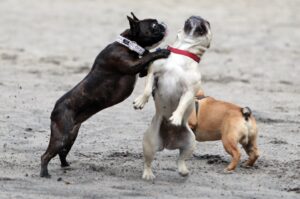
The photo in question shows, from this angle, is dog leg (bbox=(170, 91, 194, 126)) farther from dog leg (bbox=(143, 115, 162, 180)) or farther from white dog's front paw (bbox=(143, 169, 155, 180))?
white dog's front paw (bbox=(143, 169, 155, 180))

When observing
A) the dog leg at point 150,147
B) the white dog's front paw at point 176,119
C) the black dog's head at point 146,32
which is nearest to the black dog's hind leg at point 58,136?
the dog leg at point 150,147

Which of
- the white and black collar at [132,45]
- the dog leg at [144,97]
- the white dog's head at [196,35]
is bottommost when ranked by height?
the dog leg at [144,97]

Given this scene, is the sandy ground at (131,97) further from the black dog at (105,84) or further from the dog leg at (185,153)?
the black dog at (105,84)

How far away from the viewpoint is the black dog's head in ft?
26.0

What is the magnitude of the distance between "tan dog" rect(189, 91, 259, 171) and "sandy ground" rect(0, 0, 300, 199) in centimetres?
20

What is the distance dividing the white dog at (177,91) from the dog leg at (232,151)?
0.58 m

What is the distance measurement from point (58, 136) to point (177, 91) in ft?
3.67

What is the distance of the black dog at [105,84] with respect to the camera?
25.6 ft

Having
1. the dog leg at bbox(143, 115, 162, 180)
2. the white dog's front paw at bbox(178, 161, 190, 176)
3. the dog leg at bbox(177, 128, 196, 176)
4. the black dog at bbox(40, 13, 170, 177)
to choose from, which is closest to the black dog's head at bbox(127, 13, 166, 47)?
the black dog at bbox(40, 13, 170, 177)

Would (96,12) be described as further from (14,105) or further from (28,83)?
(14,105)

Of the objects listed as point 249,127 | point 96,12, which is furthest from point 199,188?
point 96,12

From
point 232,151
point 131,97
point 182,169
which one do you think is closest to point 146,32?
point 182,169

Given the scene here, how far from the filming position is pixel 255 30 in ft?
57.2

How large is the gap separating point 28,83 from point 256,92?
319 cm
